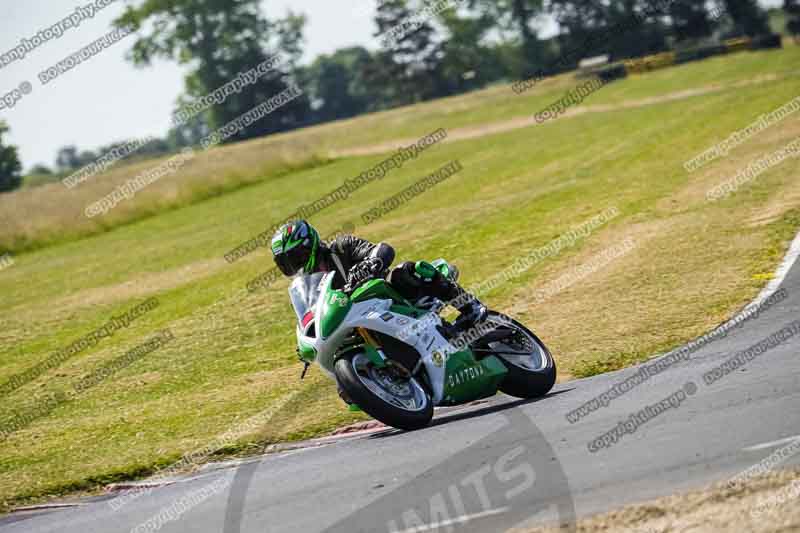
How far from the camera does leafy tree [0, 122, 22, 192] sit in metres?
84.6

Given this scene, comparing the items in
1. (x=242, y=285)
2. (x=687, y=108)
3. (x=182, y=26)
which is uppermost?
(x=182, y=26)

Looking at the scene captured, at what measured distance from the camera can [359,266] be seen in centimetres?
897

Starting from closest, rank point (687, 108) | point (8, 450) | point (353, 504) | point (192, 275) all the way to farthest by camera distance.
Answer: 1. point (353, 504)
2. point (8, 450)
3. point (192, 275)
4. point (687, 108)

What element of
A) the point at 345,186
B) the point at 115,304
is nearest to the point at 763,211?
the point at 115,304

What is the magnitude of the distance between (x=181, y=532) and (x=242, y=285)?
14.3 m

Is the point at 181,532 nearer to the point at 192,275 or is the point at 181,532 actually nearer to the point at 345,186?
the point at 192,275

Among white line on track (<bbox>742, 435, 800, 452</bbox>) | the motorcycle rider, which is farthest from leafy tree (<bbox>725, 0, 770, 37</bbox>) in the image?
white line on track (<bbox>742, 435, 800, 452</bbox>)

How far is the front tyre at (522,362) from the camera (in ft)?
30.8

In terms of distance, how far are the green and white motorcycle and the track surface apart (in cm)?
22

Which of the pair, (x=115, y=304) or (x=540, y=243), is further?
(x=115, y=304)

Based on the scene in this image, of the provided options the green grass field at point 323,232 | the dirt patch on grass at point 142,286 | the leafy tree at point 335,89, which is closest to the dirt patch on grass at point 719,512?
the green grass field at point 323,232

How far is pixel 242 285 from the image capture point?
21.3 m

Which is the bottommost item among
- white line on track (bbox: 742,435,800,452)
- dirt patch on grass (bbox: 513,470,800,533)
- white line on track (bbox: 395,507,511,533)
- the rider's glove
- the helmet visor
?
white line on track (bbox: 742,435,800,452)

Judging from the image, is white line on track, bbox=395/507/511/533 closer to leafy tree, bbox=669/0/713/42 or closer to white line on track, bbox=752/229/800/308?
white line on track, bbox=752/229/800/308
